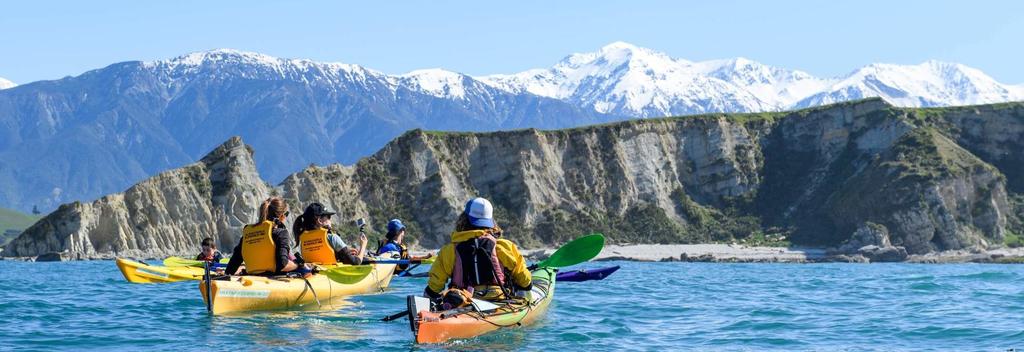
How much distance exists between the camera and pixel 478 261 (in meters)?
19.5

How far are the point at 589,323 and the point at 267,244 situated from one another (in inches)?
249

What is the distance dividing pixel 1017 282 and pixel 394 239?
871 inches

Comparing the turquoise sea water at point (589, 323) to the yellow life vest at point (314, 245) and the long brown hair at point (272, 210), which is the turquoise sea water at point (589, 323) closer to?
the yellow life vest at point (314, 245)

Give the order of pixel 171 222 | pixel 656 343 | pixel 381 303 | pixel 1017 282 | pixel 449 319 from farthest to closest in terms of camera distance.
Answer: pixel 171 222 → pixel 1017 282 → pixel 381 303 → pixel 656 343 → pixel 449 319

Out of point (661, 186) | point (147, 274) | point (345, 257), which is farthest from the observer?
point (661, 186)

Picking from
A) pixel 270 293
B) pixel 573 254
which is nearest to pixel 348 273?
Result: pixel 270 293

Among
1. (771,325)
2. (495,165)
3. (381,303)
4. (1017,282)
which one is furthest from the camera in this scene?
(495,165)

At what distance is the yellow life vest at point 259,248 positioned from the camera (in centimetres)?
2345

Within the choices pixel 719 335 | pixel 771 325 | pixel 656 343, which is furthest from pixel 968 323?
pixel 656 343

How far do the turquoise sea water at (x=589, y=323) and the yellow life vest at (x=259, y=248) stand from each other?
982 millimetres

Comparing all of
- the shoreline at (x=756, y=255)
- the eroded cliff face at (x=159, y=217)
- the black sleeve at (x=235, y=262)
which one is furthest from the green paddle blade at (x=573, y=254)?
the eroded cliff face at (x=159, y=217)

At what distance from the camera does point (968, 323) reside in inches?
951

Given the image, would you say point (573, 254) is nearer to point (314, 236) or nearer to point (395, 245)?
point (314, 236)

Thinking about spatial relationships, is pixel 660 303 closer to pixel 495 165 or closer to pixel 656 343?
pixel 656 343
